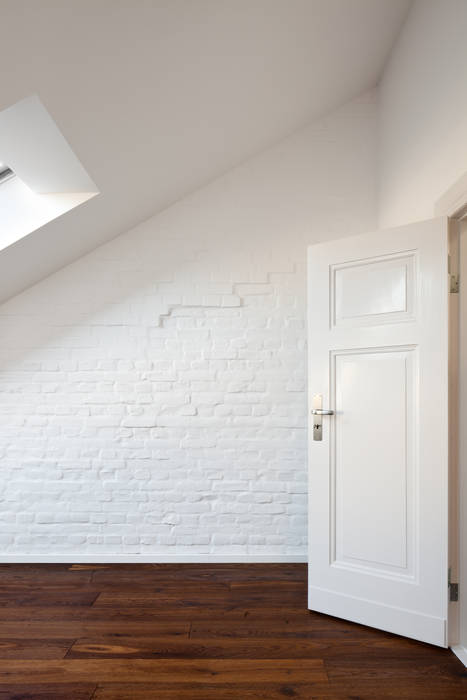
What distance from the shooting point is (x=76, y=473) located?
9.86 feet

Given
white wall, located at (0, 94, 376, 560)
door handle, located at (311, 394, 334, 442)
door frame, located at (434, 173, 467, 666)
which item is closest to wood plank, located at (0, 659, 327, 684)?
door frame, located at (434, 173, 467, 666)

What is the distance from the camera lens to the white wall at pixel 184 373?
2988mm

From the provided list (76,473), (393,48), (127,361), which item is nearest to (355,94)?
(393,48)

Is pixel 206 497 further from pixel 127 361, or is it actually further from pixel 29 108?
pixel 29 108

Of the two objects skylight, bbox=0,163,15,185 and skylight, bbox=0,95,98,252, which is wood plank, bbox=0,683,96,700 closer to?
skylight, bbox=0,95,98,252

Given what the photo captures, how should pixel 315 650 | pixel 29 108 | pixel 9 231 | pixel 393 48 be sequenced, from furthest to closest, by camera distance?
pixel 393 48
pixel 9 231
pixel 315 650
pixel 29 108

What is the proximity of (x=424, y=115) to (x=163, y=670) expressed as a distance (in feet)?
8.91

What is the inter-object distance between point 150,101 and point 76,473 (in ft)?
7.20

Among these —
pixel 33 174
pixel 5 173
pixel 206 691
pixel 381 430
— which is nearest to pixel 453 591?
pixel 381 430

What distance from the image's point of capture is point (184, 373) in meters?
3.04

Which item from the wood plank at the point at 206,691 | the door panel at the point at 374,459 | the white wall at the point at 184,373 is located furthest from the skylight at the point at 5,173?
the wood plank at the point at 206,691

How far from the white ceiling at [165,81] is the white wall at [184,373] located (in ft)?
0.65

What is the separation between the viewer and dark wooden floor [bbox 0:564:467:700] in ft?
5.69

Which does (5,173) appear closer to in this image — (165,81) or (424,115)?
(165,81)
